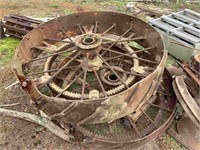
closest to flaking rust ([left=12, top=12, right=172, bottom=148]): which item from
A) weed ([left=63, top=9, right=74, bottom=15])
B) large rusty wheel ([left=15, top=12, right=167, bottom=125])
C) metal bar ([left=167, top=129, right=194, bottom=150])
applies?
large rusty wheel ([left=15, top=12, right=167, bottom=125])

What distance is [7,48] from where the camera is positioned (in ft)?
22.8

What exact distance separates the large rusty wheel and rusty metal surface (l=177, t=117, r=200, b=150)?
96cm

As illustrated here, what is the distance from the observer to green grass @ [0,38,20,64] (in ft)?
21.9

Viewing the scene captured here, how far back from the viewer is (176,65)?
6.13 m

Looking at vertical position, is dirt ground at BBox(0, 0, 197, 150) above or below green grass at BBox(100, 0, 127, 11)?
below

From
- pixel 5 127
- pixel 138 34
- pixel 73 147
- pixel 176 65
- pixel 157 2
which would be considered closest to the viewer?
pixel 73 147

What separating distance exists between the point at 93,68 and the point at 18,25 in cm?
331

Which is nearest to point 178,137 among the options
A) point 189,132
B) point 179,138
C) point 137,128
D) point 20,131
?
point 179,138

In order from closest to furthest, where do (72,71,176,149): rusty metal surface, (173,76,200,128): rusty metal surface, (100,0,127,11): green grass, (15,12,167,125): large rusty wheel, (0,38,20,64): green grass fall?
(15,12,167,125): large rusty wheel
(173,76,200,128): rusty metal surface
(72,71,176,149): rusty metal surface
(0,38,20,64): green grass
(100,0,127,11): green grass

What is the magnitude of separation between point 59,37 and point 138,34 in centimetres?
174

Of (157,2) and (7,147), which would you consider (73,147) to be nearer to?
(7,147)

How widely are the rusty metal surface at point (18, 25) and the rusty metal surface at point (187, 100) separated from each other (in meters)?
4.11

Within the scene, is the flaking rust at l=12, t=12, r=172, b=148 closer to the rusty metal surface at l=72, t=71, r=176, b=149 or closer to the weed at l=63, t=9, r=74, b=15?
the rusty metal surface at l=72, t=71, r=176, b=149

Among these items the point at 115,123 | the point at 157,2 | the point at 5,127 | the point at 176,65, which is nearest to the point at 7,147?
the point at 5,127
